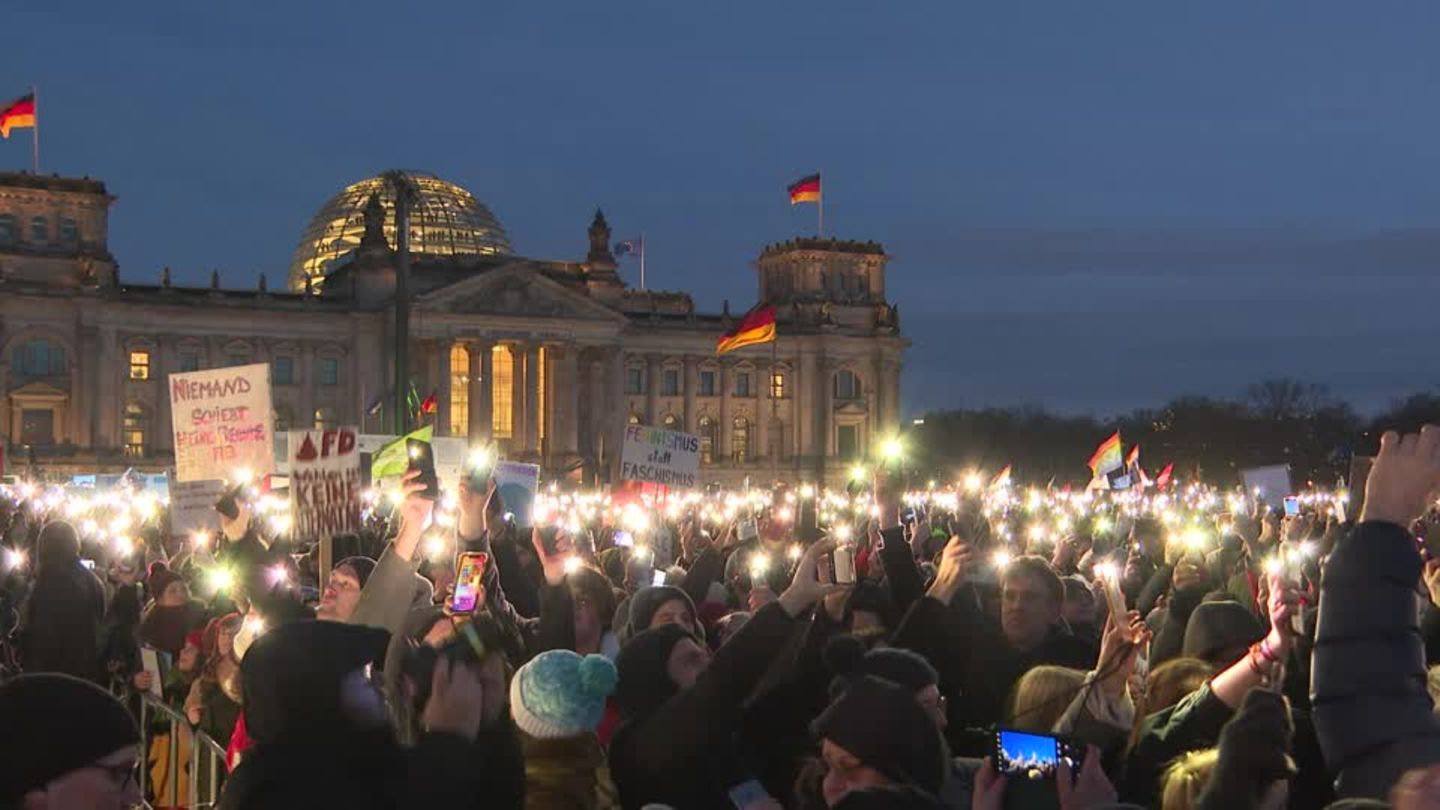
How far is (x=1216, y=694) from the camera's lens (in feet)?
18.0

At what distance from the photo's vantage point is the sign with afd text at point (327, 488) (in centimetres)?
1171

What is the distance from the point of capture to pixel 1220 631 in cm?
634

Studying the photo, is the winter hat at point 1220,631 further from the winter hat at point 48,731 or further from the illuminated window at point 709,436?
the illuminated window at point 709,436

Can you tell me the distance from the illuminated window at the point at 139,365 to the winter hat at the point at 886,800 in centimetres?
7616

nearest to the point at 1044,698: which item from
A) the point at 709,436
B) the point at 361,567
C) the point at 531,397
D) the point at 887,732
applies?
the point at 887,732

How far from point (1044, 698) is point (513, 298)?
2991 inches

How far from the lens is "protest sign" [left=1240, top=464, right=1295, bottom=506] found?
2223 cm

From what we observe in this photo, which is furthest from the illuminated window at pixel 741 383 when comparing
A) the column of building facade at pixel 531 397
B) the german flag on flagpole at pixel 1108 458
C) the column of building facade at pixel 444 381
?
the german flag on flagpole at pixel 1108 458

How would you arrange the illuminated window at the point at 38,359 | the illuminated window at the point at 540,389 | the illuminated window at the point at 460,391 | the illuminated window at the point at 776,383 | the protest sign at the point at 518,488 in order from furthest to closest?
the illuminated window at the point at 776,383 → the illuminated window at the point at 540,389 → the illuminated window at the point at 460,391 → the illuminated window at the point at 38,359 → the protest sign at the point at 518,488

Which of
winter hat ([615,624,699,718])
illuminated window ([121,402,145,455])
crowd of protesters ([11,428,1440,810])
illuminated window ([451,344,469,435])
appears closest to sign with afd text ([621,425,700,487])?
crowd of protesters ([11,428,1440,810])

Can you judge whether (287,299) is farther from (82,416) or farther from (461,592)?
(461,592)

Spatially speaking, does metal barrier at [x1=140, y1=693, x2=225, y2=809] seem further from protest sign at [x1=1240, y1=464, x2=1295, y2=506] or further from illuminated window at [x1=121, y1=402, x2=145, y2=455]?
illuminated window at [x1=121, y1=402, x2=145, y2=455]

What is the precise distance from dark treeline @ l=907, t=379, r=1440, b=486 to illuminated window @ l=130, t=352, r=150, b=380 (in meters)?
35.5

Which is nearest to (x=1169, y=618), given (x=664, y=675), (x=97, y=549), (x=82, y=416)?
(x=664, y=675)
